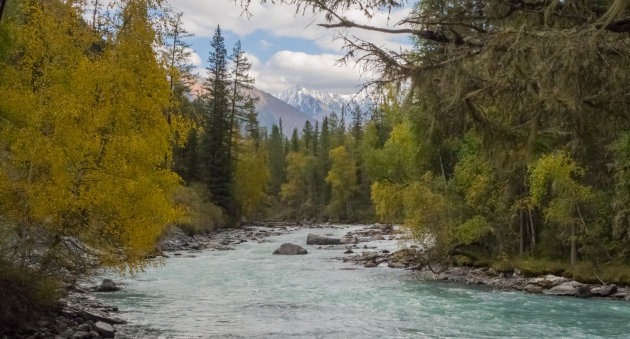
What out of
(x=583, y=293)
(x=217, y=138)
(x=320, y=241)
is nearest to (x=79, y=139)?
(x=583, y=293)

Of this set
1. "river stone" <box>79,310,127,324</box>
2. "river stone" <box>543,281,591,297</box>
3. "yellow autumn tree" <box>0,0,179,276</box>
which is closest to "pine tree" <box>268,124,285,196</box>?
"river stone" <box>543,281,591,297</box>

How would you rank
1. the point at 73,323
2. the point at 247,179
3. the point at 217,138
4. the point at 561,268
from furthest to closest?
1. the point at 247,179
2. the point at 217,138
3. the point at 561,268
4. the point at 73,323

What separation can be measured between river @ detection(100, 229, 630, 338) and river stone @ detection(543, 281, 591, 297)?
0.80 meters

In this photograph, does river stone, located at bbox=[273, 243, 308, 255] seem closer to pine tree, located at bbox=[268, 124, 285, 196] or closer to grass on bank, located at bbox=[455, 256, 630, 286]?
grass on bank, located at bbox=[455, 256, 630, 286]

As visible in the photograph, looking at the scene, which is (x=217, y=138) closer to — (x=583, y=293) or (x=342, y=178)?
(x=342, y=178)

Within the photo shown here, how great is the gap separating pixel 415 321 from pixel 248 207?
1620 inches

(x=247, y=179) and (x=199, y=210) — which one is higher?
(x=247, y=179)

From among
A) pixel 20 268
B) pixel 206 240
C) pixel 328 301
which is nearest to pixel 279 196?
pixel 206 240

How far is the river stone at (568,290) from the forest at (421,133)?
5.01ft

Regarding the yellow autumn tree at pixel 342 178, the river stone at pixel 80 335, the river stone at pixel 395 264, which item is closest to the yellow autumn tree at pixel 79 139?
the river stone at pixel 80 335

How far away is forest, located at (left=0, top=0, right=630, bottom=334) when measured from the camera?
516 cm

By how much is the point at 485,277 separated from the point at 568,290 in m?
3.74

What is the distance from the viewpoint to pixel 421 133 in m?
12.1

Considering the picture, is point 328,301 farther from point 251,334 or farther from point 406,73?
point 406,73
